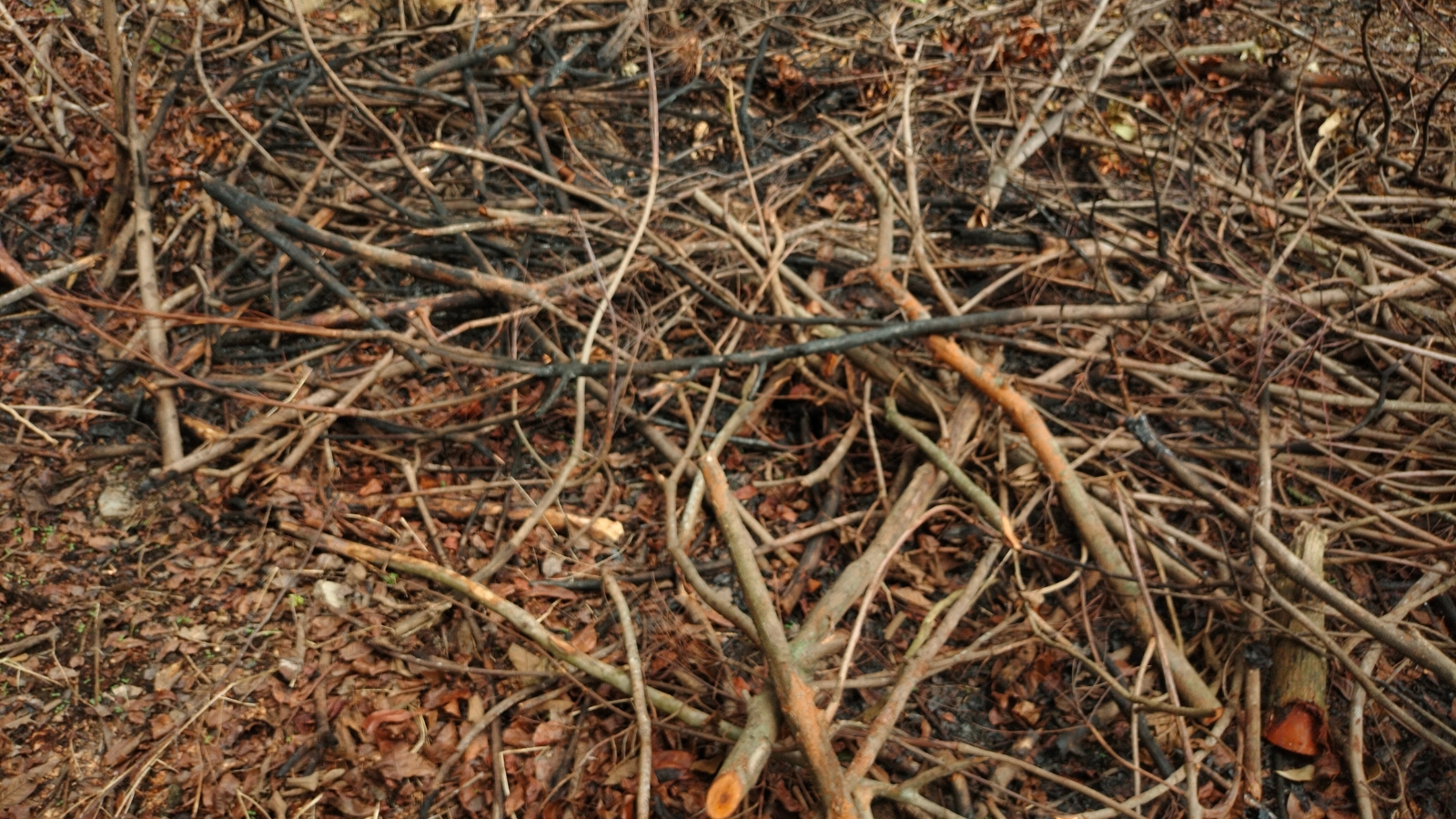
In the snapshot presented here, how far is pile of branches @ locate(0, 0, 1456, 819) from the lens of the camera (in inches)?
109

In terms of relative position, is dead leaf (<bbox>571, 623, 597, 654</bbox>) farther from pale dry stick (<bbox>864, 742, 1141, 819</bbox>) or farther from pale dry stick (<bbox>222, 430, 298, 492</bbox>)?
pale dry stick (<bbox>222, 430, 298, 492</bbox>)

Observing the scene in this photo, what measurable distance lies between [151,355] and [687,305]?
2.00 m

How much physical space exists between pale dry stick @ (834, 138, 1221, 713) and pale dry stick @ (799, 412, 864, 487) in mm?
418

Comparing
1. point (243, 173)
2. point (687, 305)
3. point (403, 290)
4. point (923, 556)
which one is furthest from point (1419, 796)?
point (243, 173)

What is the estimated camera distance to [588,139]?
462 cm

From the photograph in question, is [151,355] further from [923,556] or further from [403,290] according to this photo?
[923,556]

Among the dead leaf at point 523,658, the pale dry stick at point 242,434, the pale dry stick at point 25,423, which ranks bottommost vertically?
the dead leaf at point 523,658

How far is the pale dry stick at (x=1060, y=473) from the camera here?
2.83 metres

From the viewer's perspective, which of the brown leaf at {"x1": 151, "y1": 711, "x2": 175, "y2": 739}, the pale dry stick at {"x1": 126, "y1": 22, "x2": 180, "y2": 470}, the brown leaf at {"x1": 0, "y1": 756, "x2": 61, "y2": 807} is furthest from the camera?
the pale dry stick at {"x1": 126, "y1": 22, "x2": 180, "y2": 470}

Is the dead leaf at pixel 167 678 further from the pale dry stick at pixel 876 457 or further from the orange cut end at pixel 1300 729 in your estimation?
the orange cut end at pixel 1300 729

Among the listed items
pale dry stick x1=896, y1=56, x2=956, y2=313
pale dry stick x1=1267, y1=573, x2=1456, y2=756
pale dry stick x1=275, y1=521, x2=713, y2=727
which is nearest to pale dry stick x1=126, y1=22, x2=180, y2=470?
pale dry stick x1=275, y1=521, x2=713, y2=727

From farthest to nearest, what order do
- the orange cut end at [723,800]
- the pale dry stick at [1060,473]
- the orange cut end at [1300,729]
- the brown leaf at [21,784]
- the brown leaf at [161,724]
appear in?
the pale dry stick at [1060,473] < the orange cut end at [1300,729] < the brown leaf at [161,724] < the brown leaf at [21,784] < the orange cut end at [723,800]

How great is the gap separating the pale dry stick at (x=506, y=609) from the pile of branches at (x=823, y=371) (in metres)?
0.02

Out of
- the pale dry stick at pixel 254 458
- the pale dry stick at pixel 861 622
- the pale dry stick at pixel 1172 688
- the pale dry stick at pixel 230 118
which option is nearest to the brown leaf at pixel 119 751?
the pale dry stick at pixel 254 458
